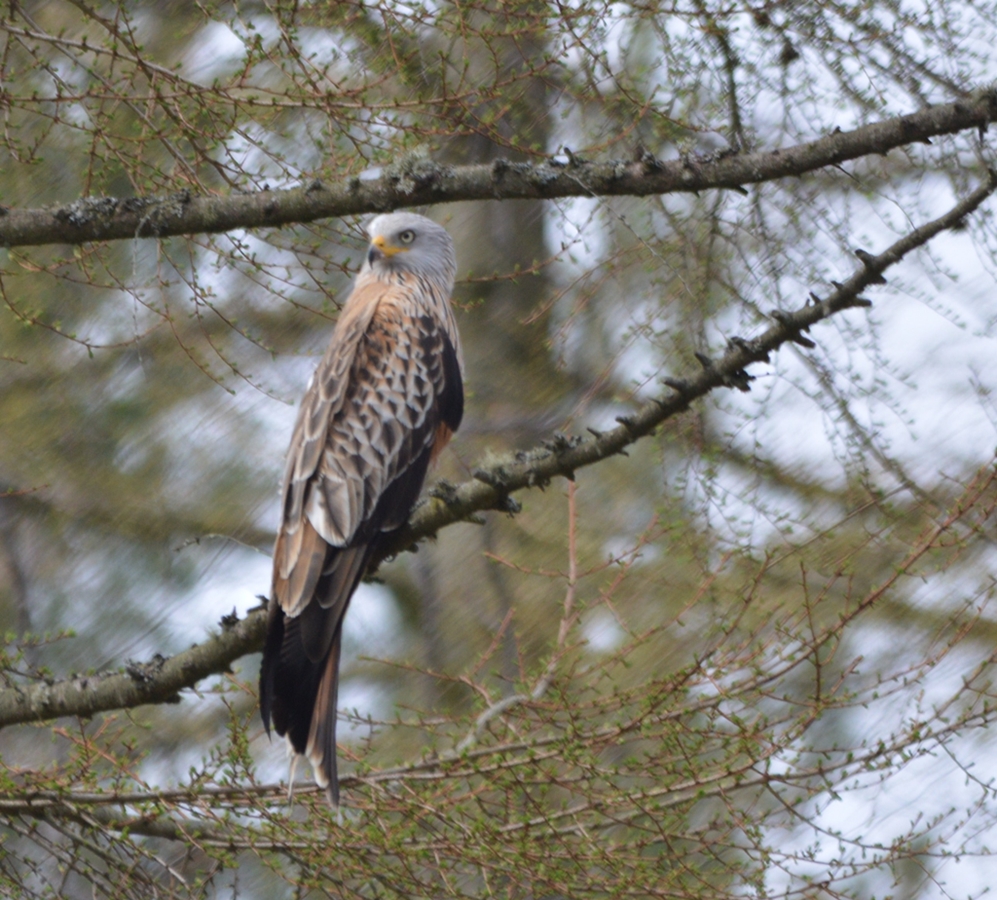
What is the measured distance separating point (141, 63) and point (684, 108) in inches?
70.6

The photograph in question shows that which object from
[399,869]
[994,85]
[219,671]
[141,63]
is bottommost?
[399,869]

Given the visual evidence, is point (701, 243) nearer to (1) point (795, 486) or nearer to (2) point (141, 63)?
(1) point (795, 486)

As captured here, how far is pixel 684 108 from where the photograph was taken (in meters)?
4.05

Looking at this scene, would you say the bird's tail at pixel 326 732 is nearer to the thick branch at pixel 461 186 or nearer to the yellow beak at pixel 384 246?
the thick branch at pixel 461 186

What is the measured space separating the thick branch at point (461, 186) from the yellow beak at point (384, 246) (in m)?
0.98

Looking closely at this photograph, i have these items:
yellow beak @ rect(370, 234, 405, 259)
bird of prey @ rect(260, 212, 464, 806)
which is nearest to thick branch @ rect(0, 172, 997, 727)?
bird of prey @ rect(260, 212, 464, 806)

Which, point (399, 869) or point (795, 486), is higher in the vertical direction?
point (795, 486)

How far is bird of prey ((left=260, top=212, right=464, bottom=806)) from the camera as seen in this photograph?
9.78 feet

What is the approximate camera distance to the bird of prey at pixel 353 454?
2.98m

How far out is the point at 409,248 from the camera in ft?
13.8

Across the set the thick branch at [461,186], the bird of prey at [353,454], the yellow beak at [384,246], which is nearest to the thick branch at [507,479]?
the bird of prey at [353,454]

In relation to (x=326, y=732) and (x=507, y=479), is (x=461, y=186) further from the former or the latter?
(x=326, y=732)

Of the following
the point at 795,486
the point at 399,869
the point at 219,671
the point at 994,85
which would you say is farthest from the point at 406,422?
the point at 795,486

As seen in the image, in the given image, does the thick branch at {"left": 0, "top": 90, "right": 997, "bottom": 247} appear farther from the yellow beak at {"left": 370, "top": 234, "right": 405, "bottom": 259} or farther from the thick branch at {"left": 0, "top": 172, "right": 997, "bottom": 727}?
the yellow beak at {"left": 370, "top": 234, "right": 405, "bottom": 259}
